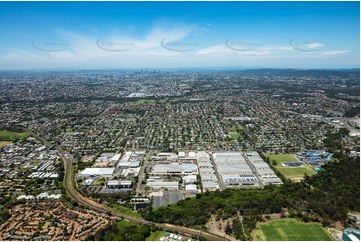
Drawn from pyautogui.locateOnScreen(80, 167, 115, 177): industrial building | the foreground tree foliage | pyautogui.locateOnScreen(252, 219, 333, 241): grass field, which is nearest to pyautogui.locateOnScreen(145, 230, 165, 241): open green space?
the foreground tree foliage

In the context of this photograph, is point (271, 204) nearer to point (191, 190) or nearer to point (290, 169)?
point (191, 190)

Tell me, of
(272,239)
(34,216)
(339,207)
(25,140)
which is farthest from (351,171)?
(25,140)

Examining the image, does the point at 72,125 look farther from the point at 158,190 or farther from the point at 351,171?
the point at 351,171

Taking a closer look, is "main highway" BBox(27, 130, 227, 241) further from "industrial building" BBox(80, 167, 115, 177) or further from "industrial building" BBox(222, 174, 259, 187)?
"industrial building" BBox(222, 174, 259, 187)

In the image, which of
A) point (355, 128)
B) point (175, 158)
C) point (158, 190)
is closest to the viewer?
point (158, 190)

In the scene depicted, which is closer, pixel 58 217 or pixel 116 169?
pixel 58 217
